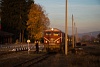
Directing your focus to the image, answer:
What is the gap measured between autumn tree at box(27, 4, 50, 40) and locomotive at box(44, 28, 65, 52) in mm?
40749

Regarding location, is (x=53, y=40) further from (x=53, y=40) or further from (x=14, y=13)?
(x=14, y=13)

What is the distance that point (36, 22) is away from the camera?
274 feet

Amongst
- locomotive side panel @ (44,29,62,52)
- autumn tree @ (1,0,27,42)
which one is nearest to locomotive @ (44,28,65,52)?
locomotive side panel @ (44,29,62,52)

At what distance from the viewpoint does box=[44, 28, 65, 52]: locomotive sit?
40506mm

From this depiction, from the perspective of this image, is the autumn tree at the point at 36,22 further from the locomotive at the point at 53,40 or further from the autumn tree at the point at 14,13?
the locomotive at the point at 53,40

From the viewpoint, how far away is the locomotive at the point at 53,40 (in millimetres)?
40506

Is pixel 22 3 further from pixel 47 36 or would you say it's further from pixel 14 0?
pixel 47 36

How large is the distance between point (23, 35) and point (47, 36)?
53716 millimetres

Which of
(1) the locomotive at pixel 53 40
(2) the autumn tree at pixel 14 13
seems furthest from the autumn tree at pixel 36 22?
(1) the locomotive at pixel 53 40

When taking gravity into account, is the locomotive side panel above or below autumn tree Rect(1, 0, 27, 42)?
below

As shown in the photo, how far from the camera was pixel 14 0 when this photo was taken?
90.0 meters

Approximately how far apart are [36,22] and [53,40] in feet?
141

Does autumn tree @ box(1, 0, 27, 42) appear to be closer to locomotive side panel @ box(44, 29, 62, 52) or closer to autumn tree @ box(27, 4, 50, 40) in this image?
autumn tree @ box(27, 4, 50, 40)

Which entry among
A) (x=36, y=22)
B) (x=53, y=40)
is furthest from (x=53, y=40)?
(x=36, y=22)
